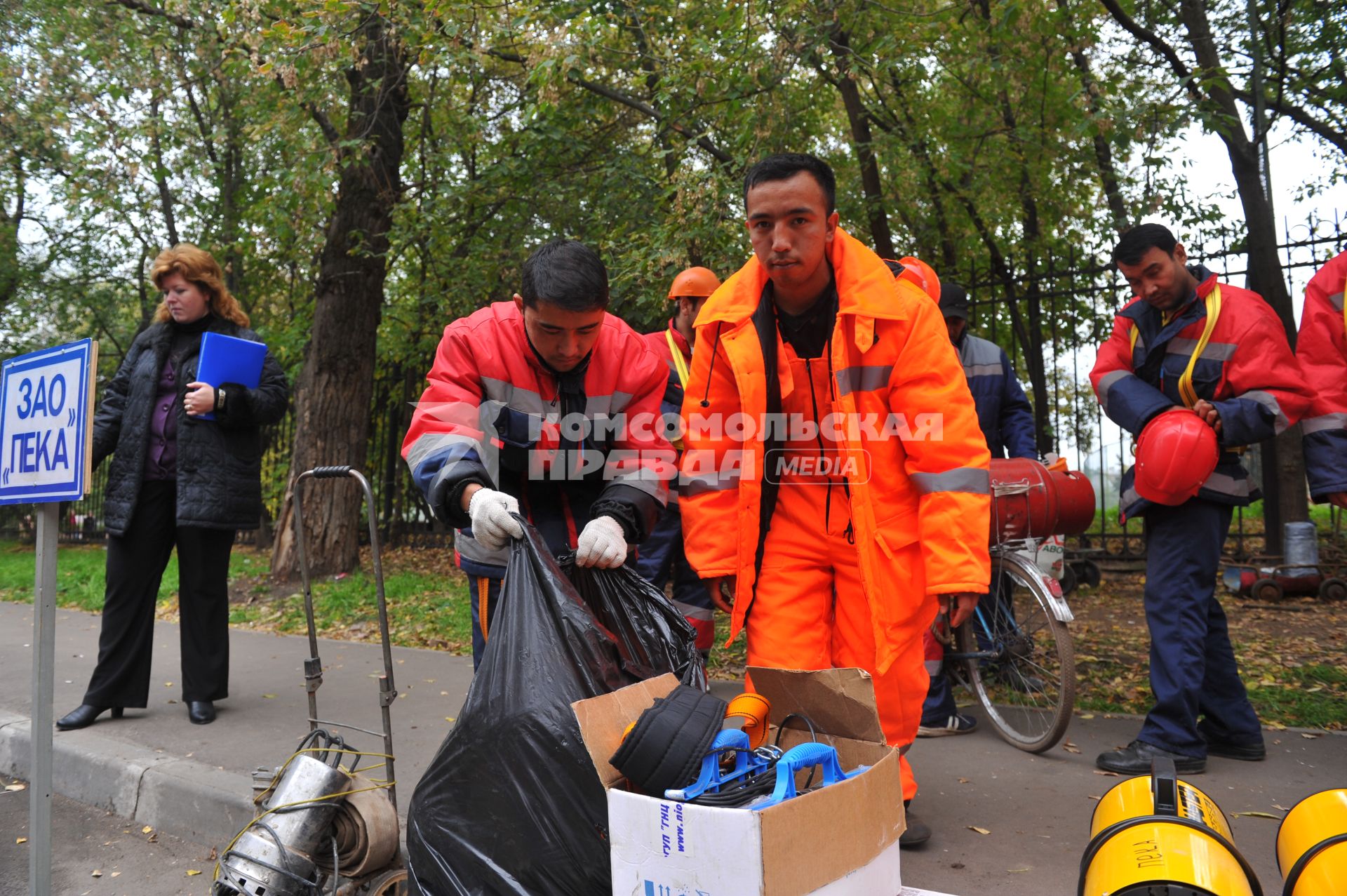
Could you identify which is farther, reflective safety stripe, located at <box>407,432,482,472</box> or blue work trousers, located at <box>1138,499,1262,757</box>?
blue work trousers, located at <box>1138,499,1262,757</box>

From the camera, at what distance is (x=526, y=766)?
2020 mm

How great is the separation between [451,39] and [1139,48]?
5.71 metres

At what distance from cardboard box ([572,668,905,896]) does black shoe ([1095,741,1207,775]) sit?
205cm

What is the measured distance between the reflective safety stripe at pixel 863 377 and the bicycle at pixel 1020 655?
5.63 feet

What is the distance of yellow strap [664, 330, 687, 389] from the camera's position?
481cm

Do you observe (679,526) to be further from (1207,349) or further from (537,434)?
(1207,349)

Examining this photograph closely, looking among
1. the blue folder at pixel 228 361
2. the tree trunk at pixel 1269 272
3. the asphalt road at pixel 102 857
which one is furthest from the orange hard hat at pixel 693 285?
the tree trunk at pixel 1269 272

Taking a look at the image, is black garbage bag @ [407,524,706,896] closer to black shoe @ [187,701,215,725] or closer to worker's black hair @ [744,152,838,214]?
worker's black hair @ [744,152,838,214]

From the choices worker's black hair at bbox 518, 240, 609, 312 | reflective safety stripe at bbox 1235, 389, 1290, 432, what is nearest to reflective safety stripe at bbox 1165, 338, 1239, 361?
reflective safety stripe at bbox 1235, 389, 1290, 432

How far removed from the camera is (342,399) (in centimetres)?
943

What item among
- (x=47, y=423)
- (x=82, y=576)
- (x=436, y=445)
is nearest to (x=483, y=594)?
(x=436, y=445)

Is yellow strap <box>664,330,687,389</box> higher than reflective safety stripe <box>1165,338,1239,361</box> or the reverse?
higher

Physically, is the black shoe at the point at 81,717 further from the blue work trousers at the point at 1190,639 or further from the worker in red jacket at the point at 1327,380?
the worker in red jacket at the point at 1327,380

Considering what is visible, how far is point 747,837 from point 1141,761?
2.63 m
